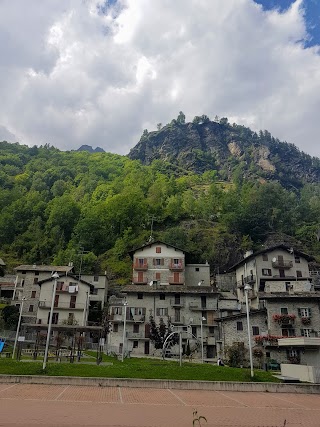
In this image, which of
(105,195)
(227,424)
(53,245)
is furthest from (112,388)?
(105,195)

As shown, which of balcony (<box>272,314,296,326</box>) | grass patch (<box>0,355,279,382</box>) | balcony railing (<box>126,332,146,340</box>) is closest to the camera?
grass patch (<box>0,355,279,382</box>)

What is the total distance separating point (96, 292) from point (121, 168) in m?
103

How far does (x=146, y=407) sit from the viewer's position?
47.3 feet

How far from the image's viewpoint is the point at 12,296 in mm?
63594

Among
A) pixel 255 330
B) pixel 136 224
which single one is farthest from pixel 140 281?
pixel 136 224

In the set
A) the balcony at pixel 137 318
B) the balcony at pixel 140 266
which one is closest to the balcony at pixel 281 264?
the balcony at pixel 140 266

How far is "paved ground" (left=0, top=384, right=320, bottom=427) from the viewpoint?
457 inches

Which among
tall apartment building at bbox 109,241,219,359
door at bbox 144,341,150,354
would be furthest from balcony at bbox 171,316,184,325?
door at bbox 144,341,150,354

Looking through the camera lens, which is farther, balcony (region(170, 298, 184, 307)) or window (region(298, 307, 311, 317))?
balcony (region(170, 298, 184, 307))

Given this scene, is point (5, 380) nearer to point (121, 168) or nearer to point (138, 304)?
point (138, 304)

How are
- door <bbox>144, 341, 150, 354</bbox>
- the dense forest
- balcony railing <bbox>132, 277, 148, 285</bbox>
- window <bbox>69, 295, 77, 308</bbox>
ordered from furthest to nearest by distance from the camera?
the dense forest, balcony railing <bbox>132, 277, 148, 285</bbox>, window <bbox>69, 295, 77, 308</bbox>, door <bbox>144, 341, 150, 354</bbox>

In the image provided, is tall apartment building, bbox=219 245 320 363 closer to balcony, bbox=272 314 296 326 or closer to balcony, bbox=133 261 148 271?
balcony, bbox=272 314 296 326

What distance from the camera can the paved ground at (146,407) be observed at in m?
11.6

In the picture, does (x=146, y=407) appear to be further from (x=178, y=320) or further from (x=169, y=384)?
(x=178, y=320)
